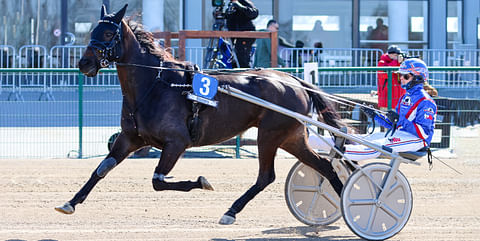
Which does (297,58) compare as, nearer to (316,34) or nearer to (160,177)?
(316,34)

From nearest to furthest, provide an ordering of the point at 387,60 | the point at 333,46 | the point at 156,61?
the point at 156,61, the point at 387,60, the point at 333,46

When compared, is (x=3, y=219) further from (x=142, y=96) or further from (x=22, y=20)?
(x=22, y=20)

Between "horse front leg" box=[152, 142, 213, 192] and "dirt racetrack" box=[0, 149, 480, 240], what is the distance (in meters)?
0.43

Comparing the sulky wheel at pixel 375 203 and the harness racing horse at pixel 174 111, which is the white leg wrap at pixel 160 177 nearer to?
the harness racing horse at pixel 174 111

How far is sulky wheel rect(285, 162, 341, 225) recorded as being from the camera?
7.09 meters

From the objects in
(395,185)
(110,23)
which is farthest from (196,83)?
(395,185)

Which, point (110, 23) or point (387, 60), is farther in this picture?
point (387, 60)

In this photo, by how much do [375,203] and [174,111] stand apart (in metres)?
1.86

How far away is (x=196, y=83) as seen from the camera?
6691 millimetres

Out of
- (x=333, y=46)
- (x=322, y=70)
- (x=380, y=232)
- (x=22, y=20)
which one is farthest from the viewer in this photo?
(x=333, y=46)

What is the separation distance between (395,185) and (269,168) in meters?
1.18

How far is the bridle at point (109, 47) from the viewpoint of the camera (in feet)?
22.1

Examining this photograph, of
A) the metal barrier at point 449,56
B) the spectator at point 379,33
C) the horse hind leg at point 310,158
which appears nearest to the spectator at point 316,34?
the spectator at point 379,33

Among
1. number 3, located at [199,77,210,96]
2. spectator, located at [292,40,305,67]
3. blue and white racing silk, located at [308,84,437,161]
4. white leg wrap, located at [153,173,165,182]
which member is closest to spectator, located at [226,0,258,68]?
spectator, located at [292,40,305,67]
